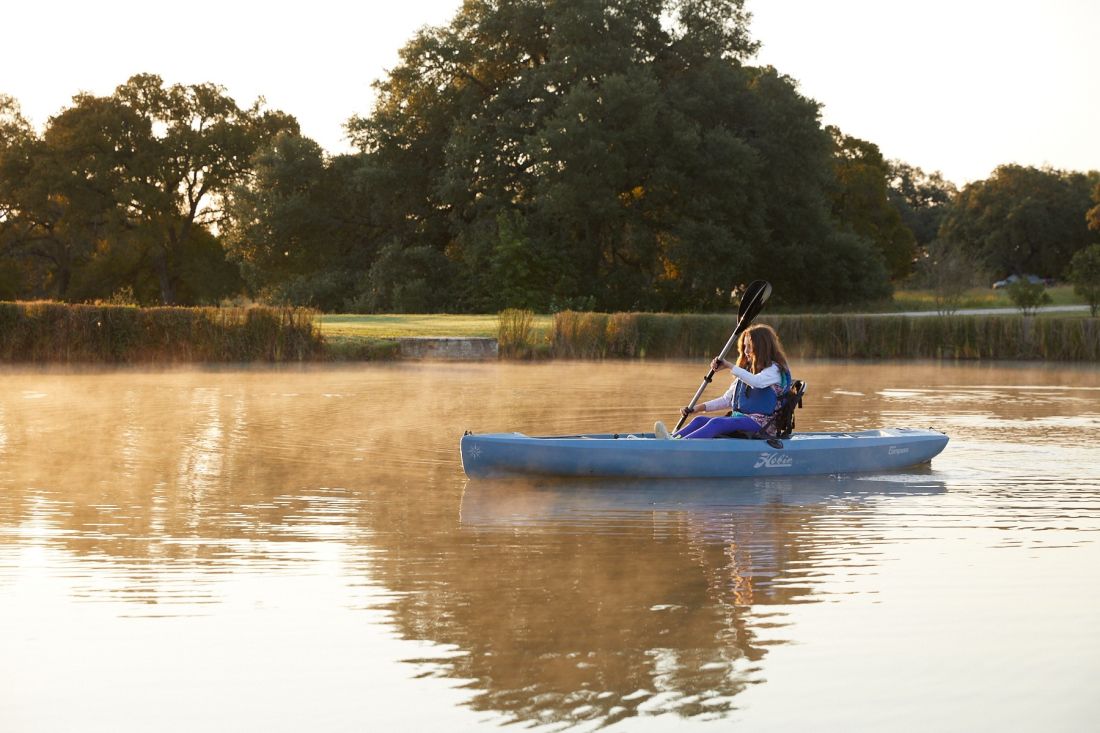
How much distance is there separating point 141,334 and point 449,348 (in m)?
5.82

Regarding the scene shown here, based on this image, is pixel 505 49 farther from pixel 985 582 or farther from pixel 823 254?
pixel 985 582

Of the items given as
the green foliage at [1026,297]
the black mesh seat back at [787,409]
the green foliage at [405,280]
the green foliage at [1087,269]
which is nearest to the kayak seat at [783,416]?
the black mesh seat back at [787,409]

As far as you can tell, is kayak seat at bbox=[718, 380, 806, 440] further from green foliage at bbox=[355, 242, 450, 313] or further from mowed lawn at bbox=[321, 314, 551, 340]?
green foliage at bbox=[355, 242, 450, 313]

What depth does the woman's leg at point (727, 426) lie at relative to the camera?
1110cm

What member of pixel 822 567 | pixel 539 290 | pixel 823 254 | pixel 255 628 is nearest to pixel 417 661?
pixel 255 628

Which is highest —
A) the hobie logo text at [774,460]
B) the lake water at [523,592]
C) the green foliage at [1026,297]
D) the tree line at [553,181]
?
the tree line at [553,181]

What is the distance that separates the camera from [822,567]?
7207mm

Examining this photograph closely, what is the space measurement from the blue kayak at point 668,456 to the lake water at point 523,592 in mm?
156

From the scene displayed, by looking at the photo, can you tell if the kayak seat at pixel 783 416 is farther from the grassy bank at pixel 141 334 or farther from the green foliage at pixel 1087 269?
the green foliage at pixel 1087 269

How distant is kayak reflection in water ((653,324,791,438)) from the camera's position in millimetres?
10961

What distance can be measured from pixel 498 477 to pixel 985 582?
461 cm

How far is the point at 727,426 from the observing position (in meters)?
11.1

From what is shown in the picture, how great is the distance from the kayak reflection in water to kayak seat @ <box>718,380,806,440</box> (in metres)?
0.02

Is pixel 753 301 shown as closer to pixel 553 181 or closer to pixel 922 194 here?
pixel 553 181
